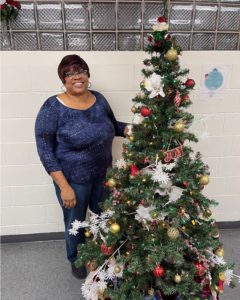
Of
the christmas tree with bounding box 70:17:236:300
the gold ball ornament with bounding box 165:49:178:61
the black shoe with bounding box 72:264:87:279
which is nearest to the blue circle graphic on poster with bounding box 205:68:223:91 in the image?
the christmas tree with bounding box 70:17:236:300

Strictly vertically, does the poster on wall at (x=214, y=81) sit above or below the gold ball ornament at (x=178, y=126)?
above

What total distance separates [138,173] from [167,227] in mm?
302

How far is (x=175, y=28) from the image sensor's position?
193 centimetres

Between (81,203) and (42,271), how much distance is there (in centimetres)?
68

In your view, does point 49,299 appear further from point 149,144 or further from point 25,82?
point 25,82

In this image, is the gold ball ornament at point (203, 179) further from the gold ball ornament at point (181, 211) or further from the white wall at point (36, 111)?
the white wall at point (36, 111)

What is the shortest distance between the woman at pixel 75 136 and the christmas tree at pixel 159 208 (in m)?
0.27

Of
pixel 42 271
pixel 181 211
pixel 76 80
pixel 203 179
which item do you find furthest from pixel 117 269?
pixel 76 80

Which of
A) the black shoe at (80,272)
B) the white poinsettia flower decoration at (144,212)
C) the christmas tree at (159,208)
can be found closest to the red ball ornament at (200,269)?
the christmas tree at (159,208)

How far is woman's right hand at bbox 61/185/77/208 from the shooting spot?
5.63 feet

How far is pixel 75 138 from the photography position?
1.67 m

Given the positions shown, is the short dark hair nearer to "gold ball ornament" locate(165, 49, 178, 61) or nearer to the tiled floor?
"gold ball ornament" locate(165, 49, 178, 61)

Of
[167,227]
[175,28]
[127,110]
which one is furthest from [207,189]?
[175,28]

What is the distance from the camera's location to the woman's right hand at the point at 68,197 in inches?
67.6
